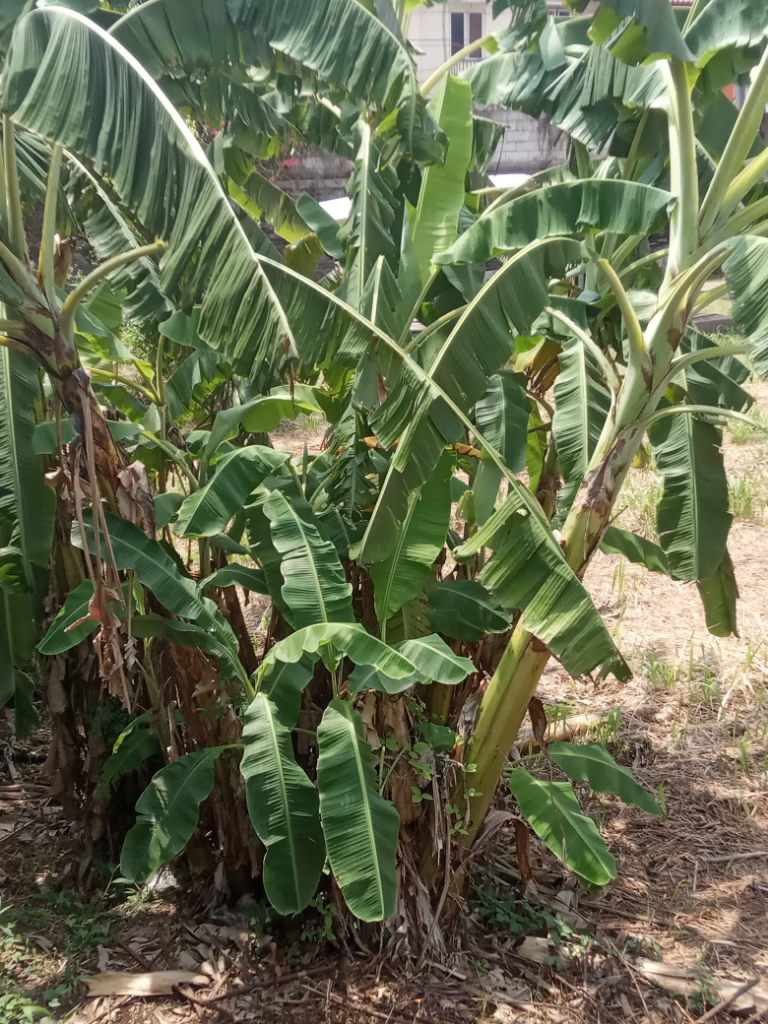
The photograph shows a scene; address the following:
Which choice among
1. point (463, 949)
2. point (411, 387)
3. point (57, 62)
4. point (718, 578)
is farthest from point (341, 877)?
point (57, 62)

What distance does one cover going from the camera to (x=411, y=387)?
189cm

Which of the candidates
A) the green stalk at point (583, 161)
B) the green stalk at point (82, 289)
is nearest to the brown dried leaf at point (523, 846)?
the green stalk at point (82, 289)

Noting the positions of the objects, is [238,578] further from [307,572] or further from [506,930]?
[506,930]

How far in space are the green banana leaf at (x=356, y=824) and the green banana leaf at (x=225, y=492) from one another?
64cm

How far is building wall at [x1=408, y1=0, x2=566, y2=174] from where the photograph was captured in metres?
11.9

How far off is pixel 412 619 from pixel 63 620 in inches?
38.3

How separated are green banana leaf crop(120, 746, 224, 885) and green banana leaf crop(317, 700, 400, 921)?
44 centimetres

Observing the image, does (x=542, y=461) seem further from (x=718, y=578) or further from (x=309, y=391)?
(x=309, y=391)

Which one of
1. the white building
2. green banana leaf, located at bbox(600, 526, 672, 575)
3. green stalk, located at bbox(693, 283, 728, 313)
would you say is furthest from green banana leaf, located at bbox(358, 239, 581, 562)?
the white building

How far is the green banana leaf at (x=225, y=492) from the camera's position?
2.03 metres

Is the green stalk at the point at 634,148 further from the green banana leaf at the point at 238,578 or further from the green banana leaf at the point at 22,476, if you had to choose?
the green banana leaf at the point at 22,476

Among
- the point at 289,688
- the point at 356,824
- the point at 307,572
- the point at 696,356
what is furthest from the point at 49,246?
the point at 696,356

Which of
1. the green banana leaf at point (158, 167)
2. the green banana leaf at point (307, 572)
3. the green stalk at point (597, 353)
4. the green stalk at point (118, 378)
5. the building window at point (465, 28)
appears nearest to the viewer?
the green banana leaf at point (158, 167)

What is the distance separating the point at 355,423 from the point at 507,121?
11.4 meters
